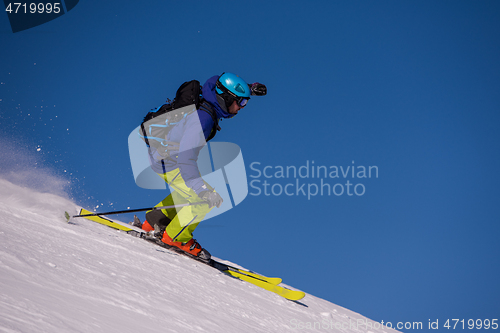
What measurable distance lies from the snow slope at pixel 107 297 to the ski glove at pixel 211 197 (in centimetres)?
124

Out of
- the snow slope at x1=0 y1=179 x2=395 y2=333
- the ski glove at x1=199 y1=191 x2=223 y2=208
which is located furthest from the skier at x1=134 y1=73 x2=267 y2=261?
the snow slope at x1=0 y1=179 x2=395 y2=333

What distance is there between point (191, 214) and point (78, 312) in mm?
3467

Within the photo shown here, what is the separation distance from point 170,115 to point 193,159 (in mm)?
703

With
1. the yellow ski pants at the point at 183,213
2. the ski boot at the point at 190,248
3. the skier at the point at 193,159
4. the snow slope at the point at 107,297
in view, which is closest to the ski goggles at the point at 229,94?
the skier at the point at 193,159

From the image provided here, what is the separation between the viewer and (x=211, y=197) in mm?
4395

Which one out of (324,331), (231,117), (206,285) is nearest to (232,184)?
(231,117)

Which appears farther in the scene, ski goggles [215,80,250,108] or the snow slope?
ski goggles [215,80,250,108]

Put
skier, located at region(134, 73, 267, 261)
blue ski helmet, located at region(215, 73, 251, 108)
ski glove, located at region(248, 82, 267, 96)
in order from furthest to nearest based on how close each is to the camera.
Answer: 1. ski glove, located at region(248, 82, 267, 96)
2. blue ski helmet, located at region(215, 73, 251, 108)
3. skier, located at region(134, 73, 267, 261)

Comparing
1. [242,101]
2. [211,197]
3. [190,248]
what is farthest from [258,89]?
[190,248]

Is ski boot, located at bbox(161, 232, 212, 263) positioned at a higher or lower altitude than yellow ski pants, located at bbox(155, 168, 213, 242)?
lower

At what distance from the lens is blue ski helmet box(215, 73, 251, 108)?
186 inches

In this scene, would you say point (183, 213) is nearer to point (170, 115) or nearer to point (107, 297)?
point (170, 115)

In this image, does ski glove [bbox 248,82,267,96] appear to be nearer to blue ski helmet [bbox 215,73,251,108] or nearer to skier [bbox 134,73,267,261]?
skier [bbox 134,73,267,261]

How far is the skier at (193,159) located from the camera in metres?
4.38
